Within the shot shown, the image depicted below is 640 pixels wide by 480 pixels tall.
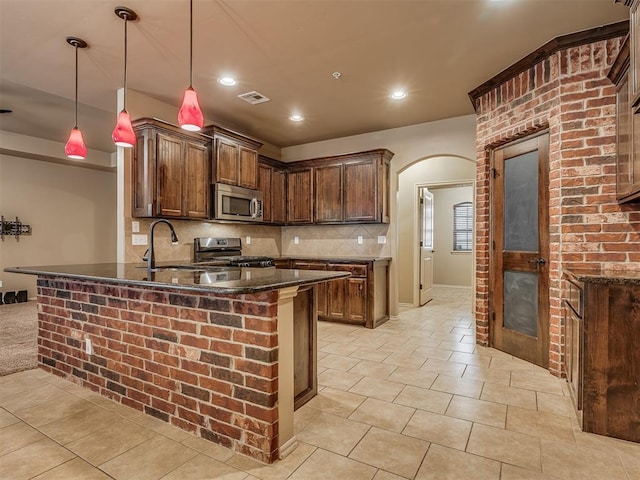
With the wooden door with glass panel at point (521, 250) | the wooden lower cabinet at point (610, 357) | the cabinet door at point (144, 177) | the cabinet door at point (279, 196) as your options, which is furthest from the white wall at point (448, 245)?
the cabinet door at point (144, 177)

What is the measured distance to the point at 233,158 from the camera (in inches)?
177

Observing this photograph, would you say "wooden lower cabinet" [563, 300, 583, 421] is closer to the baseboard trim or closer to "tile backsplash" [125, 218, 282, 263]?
the baseboard trim

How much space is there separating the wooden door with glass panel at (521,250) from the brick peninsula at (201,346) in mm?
2092

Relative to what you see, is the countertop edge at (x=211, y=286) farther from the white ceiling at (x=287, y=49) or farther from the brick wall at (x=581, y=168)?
the brick wall at (x=581, y=168)

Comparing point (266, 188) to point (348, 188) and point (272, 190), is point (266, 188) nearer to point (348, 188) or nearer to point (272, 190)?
point (272, 190)

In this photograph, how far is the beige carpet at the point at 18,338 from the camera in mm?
3079

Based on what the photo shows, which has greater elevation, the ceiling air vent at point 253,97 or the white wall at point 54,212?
the ceiling air vent at point 253,97

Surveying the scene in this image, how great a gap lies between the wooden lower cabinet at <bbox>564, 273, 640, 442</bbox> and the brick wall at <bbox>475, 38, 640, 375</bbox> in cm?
87

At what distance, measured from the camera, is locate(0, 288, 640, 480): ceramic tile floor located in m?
1.67

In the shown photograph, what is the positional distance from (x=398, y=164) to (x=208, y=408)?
160 inches

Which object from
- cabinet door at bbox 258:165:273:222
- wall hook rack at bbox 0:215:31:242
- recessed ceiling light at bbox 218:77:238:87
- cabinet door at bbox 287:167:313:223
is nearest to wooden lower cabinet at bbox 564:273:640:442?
recessed ceiling light at bbox 218:77:238:87

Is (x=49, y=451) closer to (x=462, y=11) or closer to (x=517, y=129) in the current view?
(x=462, y=11)

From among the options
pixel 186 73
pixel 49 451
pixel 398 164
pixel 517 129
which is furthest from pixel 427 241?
pixel 49 451

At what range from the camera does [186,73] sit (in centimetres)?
333
